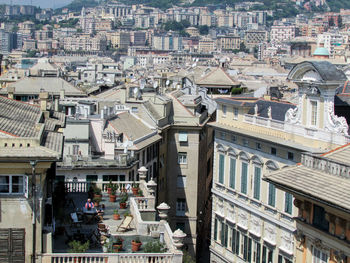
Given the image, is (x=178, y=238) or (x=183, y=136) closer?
(x=178, y=238)

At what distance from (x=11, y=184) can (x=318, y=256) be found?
9.85 meters

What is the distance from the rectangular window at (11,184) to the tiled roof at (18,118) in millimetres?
1219

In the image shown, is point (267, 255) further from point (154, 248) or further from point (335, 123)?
point (154, 248)

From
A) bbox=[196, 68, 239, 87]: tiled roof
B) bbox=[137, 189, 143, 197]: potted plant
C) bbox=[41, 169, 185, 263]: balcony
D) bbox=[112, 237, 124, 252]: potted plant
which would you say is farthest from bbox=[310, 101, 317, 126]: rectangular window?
bbox=[196, 68, 239, 87]: tiled roof

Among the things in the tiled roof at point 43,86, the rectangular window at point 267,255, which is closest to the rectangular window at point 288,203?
the rectangular window at point 267,255

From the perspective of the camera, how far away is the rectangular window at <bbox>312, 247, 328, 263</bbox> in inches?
920

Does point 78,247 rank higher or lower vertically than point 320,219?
lower

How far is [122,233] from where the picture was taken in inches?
932

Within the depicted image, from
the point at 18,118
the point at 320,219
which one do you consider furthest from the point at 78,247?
the point at 320,219

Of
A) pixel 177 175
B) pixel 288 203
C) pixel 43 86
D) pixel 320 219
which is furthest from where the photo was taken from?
pixel 43 86

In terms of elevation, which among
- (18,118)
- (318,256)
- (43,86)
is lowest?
(318,256)

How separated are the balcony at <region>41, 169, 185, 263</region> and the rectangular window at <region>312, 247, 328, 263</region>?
15.7ft

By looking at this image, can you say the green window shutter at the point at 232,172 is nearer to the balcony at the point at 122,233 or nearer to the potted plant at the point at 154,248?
the balcony at the point at 122,233

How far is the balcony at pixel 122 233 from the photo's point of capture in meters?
19.9
